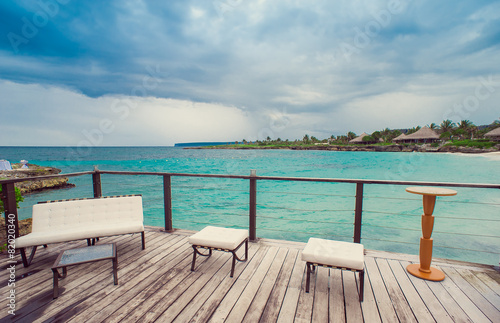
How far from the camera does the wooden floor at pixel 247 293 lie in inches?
66.9

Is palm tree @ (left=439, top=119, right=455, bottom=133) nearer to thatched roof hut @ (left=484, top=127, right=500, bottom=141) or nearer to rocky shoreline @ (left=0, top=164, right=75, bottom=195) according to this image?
thatched roof hut @ (left=484, top=127, right=500, bottom=141)

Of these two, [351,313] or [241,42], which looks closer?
[351,313]

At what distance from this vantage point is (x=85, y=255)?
2053mm

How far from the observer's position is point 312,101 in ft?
24.1

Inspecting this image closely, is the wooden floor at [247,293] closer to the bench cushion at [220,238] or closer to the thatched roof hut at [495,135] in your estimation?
the bench cushion at [220,238]

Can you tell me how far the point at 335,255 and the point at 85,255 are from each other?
2352 mm

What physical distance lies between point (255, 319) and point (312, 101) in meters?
6.88

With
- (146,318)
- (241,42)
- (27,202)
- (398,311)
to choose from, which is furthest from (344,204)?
(27,202)

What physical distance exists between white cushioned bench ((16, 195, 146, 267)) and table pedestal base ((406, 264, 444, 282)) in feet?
10.6

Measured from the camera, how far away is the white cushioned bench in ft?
8.14

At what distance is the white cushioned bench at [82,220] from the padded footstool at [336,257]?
213 cm

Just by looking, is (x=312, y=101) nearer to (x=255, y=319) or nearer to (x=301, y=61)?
(x=301, y=61)

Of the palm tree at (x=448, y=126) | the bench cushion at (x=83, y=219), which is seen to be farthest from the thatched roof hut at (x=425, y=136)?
the bench cushion at (x=83, y=219)

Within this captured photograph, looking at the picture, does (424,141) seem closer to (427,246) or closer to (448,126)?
(448,126)
